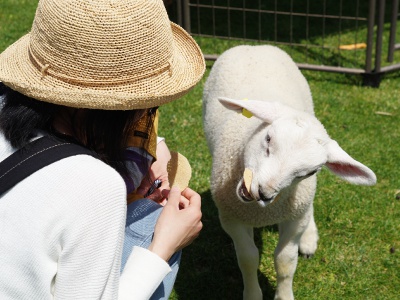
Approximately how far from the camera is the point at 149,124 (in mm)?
2287

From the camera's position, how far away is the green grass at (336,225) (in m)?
3.69

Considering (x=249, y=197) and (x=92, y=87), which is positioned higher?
(x=92, y=87)

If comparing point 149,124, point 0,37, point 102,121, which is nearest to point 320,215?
point 149,124

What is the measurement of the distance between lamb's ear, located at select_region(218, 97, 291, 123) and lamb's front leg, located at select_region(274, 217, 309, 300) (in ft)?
2.00

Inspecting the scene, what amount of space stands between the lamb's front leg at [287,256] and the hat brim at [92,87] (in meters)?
1.54

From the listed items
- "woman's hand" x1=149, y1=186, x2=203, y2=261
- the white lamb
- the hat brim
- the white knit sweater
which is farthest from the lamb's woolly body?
the white knit sweater

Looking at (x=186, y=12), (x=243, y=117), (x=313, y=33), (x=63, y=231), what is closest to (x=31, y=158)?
(x=63, y=231)

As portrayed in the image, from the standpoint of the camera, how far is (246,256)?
133 inches

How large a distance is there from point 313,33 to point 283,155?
501 cm

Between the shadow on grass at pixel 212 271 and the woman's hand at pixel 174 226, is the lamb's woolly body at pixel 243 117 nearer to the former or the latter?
the shadow on grass at pixel 212 271

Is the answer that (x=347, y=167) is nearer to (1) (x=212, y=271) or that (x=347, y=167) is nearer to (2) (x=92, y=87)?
(1) (x=212, y=271)

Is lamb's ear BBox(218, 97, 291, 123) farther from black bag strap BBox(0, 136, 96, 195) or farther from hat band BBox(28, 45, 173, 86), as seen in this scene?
black bag strap BBox(0, 136, 96, 195)

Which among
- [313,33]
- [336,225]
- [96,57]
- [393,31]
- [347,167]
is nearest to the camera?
[96,57]

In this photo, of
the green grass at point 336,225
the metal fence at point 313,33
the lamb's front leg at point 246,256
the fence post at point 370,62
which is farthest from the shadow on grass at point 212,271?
the metal fence at point 313,33
